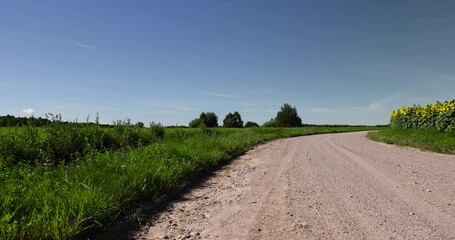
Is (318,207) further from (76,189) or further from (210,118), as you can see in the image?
(210,118)

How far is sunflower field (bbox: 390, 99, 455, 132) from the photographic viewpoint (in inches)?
758

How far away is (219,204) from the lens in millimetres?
6496

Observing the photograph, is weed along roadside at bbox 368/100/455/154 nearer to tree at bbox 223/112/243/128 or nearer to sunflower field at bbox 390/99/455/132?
sunflower field at bbox 390/99/455/132

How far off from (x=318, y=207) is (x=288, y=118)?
85.7m

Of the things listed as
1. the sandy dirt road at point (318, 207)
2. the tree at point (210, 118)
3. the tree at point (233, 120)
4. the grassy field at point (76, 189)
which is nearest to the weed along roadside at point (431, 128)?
the sandy dirt road at point (318, 207)

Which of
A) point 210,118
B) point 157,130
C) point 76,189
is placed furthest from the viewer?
point 210,118

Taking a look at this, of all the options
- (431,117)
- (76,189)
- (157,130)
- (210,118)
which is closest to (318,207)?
(76,189)

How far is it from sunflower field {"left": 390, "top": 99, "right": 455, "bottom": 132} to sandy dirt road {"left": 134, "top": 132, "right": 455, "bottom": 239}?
1131cm

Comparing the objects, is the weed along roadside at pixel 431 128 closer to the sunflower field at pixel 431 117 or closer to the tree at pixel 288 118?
the sunflower field at pixel 431 117

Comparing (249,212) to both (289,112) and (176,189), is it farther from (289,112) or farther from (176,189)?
(289,112)

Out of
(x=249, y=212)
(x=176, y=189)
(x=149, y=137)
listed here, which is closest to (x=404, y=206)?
(x=249, y=212)

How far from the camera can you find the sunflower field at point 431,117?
19266 mm

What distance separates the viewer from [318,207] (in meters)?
5.86

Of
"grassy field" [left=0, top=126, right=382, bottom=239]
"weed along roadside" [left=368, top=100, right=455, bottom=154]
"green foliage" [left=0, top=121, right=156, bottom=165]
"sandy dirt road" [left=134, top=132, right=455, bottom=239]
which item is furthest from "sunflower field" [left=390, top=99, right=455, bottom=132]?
"green foliage" [left=0, top=121, right=156, bottom=165]
